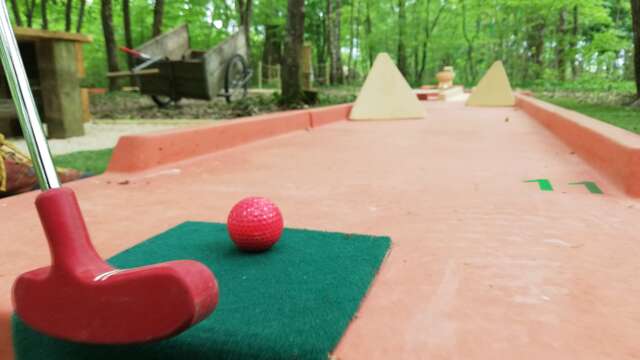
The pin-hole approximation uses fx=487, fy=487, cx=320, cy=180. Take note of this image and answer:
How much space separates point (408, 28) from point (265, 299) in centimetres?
1949

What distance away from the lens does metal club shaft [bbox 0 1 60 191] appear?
29.8 inches

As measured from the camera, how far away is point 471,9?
1806 cm

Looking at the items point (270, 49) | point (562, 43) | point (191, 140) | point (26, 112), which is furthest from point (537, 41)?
point (26, 112)

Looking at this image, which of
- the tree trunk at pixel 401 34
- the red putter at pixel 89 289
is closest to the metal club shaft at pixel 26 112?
the red putter at pixel 89 289

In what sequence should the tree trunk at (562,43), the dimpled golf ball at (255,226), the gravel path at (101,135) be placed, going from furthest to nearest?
the tree trunk at (562,43)
the gravel path at (101,135)
the dimpled golf ball at (255,226)

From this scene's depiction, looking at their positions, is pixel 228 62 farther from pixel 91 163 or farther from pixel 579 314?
pixel 579 314

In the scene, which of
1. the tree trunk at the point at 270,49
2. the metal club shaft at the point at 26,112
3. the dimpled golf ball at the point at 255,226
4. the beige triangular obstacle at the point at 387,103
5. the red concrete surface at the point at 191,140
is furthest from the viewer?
the tree trunk at the point at 270,49

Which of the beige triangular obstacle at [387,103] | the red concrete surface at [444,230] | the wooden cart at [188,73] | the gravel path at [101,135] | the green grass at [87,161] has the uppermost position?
the wooden cart at [188,73]

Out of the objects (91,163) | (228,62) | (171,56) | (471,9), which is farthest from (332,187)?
(471,9)

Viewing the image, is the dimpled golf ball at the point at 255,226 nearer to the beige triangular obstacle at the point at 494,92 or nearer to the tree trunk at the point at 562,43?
the beige triangular obstacle at the point at 494,92

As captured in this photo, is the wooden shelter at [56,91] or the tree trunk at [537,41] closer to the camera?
the wooden shelter at [56,91]

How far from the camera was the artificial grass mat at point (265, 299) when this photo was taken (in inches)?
30.8

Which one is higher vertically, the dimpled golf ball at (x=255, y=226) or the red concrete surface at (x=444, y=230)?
the dimpled golf ball at (x=255, y=226)

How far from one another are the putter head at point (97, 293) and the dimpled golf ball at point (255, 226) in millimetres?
473
